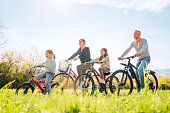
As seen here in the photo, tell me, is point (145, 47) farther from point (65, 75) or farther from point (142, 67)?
point (65, 75)

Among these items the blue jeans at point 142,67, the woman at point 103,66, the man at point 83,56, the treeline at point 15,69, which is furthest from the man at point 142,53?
the treeline at point 15,69

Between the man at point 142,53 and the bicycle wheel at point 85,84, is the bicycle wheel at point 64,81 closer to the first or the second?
the bicycle wheel at point 85,84

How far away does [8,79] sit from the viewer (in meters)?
13.8

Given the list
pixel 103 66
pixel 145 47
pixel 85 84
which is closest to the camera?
pixel 85 84

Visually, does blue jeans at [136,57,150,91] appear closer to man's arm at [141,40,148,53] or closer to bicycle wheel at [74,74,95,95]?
man's arm at [141,40,148,53]

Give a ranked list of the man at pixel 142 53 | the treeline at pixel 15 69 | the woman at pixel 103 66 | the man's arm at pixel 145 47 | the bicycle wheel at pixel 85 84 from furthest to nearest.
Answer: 1. the treeline at pixel 15 69
2. the woman at pixel 103 66
3. the man at pixel 142 53
4. the man's arm at pixel 145 47
5. the bicycle wheel at pixel 85 84

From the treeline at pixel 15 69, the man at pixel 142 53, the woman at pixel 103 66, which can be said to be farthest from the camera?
the treeline at pixel 15 69

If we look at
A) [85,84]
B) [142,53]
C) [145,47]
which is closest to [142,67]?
[142,53]

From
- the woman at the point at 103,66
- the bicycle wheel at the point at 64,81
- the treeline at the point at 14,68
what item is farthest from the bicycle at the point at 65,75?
the treeline at the point at 14,68

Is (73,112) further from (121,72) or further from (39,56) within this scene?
(39,56)

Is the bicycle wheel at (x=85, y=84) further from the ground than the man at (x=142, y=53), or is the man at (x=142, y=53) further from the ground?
the man at (x=142, y=53)

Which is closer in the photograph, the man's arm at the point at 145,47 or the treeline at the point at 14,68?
the man's arm at the point at 145,47

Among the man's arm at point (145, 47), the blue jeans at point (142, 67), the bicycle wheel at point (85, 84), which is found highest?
the man's arm at point (145, 47)

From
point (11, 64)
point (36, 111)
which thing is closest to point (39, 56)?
point (11, 64)
